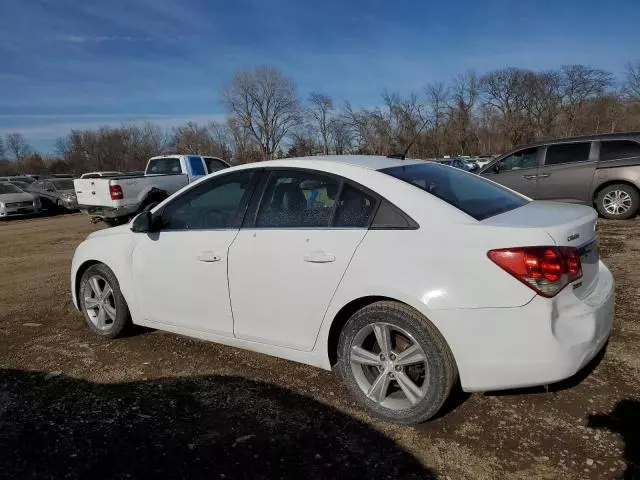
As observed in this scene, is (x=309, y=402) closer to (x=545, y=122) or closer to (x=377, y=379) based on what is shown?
(x=377, y=379)

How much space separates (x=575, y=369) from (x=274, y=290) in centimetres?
181

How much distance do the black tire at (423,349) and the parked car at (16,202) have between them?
20995 millimetres

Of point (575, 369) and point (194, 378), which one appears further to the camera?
point (194, 378)

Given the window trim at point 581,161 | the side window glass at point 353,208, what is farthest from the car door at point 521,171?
the side window glass at point 353,208

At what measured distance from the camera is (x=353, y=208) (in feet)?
10.3

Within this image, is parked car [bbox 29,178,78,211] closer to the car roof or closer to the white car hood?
the white car hood

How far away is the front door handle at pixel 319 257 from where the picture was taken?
121 inches

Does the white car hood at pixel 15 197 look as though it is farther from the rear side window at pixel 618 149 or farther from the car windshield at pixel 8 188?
the rear side window at pixel 618 149

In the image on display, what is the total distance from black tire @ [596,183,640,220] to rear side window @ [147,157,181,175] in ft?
37.1

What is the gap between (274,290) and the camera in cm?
331

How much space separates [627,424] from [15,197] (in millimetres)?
22504

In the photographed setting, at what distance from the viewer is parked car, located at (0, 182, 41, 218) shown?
19859 mm

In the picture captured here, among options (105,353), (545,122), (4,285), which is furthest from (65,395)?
(545,122)

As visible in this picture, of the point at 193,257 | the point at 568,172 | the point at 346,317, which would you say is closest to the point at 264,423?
the point at 346,317
